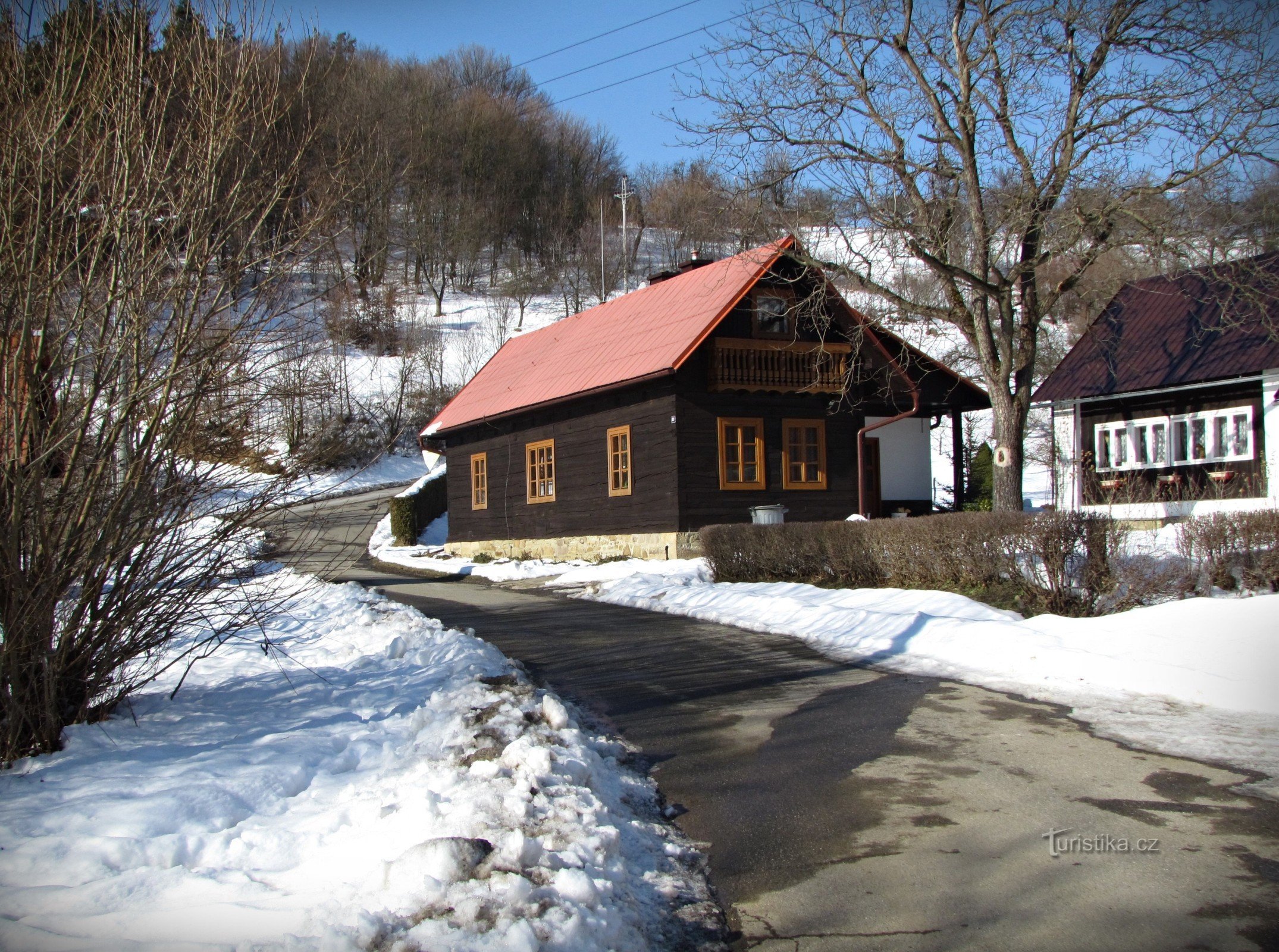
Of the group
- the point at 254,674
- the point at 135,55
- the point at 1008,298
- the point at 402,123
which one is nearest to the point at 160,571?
the point at 254,674

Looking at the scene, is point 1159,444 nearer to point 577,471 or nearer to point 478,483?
point 577,471

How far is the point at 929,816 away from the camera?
494 cm

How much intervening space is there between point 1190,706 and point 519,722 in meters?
4.77

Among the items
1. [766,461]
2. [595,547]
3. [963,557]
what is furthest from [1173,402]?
[963,557]

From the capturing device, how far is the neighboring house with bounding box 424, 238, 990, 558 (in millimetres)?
21109

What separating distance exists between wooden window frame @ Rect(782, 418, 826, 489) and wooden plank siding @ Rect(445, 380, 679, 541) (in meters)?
2.94

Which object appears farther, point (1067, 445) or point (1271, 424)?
point (1067, 445)

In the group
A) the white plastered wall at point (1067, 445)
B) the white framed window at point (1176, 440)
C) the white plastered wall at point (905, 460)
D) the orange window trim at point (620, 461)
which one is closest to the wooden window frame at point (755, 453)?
the orange window trim at point (620, 461)

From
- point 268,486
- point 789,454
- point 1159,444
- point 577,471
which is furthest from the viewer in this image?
point 1159,444

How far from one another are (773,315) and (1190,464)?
1066 cm

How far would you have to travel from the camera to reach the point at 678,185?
223 feet

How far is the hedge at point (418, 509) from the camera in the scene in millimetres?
32812

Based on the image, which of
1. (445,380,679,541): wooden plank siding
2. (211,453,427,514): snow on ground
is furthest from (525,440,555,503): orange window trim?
(211,453,427,514): snow on ground

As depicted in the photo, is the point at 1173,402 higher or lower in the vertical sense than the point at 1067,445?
higher
